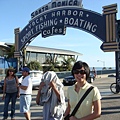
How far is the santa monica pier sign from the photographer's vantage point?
50.2 feet

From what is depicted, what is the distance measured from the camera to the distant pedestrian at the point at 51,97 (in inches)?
183

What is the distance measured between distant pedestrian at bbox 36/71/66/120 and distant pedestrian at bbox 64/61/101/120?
1.57m

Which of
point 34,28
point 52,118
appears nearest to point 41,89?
point 52,118

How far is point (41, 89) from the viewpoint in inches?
188

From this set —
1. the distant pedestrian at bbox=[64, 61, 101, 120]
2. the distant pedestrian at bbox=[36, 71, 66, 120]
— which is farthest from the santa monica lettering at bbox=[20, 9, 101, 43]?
the distant pedestrian at bbox=[64, 61, 101, 120]

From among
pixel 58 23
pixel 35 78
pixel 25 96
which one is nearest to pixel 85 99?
pixel 25 96

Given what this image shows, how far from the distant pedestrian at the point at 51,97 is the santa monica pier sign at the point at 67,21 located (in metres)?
10.6

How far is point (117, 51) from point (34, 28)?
23.7ft

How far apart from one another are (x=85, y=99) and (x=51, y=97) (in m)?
1.93

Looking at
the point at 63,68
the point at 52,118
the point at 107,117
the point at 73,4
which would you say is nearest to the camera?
the point at 52,118

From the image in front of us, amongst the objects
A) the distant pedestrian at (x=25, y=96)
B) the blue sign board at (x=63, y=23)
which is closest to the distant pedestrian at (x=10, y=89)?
the distant pedestrian at (x=25, y=96)

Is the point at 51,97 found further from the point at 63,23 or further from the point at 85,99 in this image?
the point at 63,23

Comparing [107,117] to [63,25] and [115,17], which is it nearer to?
[115,17]

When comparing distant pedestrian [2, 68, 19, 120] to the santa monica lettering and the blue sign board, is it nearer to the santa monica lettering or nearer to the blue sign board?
the blue sign board
